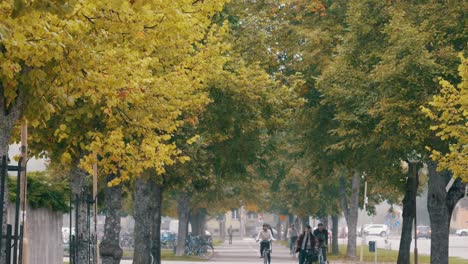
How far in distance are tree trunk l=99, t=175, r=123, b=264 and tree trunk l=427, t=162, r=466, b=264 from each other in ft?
31.3

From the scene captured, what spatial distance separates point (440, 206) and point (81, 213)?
14.1 m

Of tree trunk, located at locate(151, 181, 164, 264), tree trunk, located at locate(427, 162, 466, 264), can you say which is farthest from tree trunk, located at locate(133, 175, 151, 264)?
tree trunk, located at locate(427, 162, 466, 264)

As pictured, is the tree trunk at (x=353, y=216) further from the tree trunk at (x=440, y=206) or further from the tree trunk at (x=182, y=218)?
the tree trunk at (x=440, y=206)

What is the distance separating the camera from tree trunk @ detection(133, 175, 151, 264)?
38969mm

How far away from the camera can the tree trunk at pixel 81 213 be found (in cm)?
2564

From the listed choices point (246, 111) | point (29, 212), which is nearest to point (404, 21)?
point (246, 111)

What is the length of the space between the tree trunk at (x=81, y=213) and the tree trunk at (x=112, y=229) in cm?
579

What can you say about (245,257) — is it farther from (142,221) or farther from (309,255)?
(142,221)

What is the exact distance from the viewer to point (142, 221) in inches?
1538

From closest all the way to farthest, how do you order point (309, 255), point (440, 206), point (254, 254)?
point (440, 206) < point (309, 255) < point (254, 254)

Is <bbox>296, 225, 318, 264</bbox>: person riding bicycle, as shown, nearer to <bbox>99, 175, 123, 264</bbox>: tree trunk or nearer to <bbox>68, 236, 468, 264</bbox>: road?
<bbox>99, 175, 123, 264</bbox>: tree trunk

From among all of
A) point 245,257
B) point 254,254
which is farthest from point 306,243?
point 254,254

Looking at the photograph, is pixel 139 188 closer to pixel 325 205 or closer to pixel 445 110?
pixel 445 110

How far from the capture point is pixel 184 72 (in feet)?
82.8
